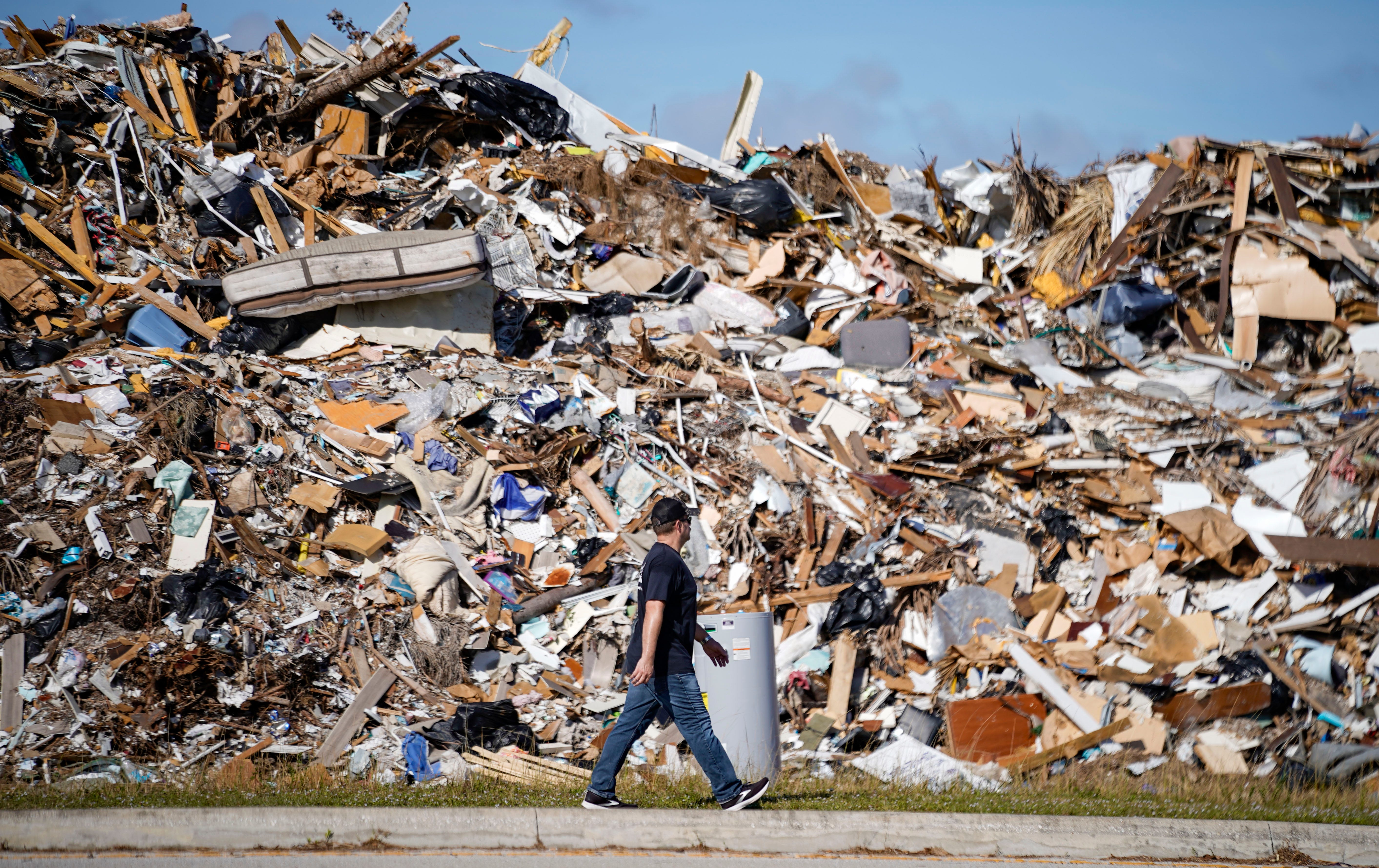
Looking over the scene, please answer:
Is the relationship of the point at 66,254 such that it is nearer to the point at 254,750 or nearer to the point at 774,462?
the point at 254,750

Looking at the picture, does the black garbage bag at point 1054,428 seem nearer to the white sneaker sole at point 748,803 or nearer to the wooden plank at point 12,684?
the white sneaker sole at point 748,803

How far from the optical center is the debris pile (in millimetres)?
6410

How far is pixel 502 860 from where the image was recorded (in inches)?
140

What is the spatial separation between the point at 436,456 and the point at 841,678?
3.89 metres

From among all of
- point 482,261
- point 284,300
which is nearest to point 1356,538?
point 482,261

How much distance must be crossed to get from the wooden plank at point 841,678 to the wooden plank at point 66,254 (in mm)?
8522

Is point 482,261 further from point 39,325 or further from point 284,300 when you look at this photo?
point 39,325

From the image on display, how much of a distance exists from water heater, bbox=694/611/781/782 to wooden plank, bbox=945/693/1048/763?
6.70ft

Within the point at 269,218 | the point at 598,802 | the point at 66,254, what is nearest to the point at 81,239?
the point at 66,254

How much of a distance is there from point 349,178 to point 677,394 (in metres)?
5.71

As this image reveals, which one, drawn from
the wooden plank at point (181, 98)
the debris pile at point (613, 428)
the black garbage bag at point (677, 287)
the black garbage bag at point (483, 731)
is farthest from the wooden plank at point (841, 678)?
the wooden plank at point (181, 98)

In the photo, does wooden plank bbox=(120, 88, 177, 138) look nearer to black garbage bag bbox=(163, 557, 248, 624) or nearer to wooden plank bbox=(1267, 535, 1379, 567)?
black garbage bag bbox=(163, 557, 248, 624)

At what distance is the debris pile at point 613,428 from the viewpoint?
6410mm

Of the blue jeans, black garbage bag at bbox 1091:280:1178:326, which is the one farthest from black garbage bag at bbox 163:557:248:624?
black garbage bag at bbox 1091:280:1178:326
